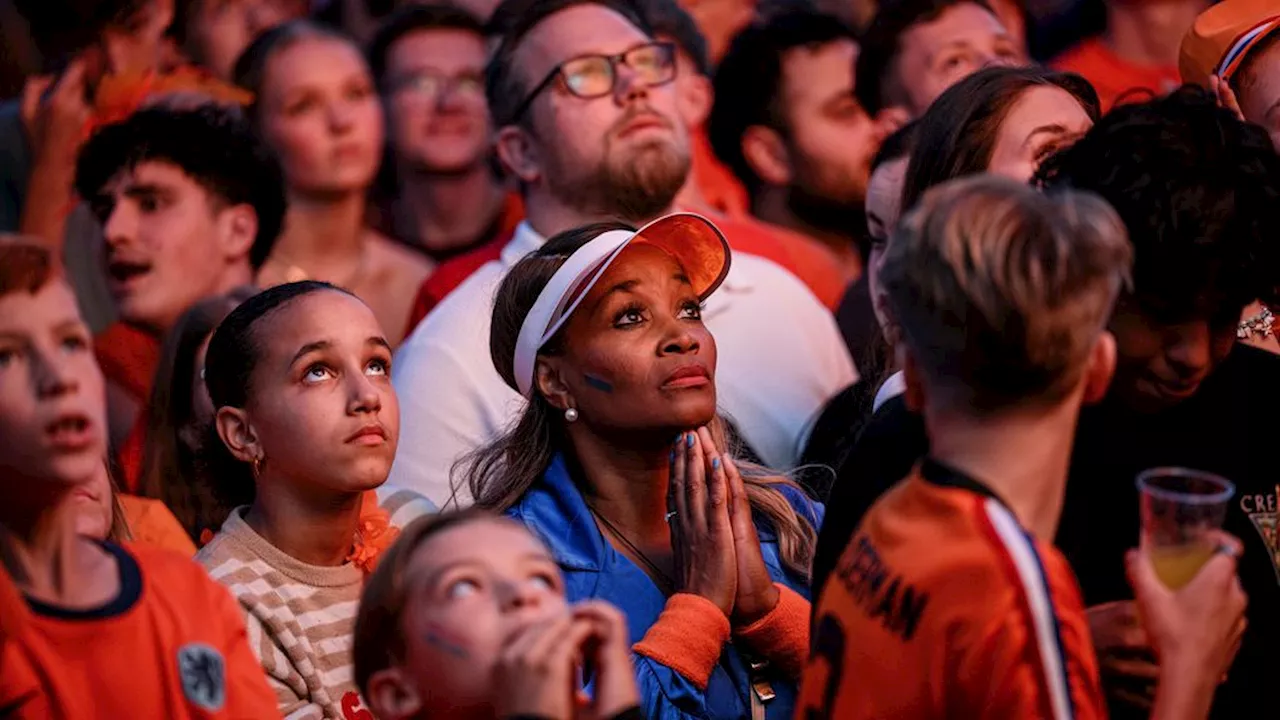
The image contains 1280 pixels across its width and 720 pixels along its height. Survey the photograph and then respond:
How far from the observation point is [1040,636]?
7.55 ft

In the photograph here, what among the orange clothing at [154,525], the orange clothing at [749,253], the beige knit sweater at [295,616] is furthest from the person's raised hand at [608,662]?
the orange clothing at [749,253]

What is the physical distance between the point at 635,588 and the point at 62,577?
4.22 ft

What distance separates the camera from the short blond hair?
2355 mm

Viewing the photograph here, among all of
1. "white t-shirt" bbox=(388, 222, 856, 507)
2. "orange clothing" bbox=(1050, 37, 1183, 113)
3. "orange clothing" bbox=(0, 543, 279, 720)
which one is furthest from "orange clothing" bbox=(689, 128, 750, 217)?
"orange clothing" bbox=(0, 543, 279, 720)

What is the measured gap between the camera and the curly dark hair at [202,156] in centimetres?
541

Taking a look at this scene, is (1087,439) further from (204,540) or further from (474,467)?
(204,540)

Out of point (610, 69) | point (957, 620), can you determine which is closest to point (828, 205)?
point (610, 69)

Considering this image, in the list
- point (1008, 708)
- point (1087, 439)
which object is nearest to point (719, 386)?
point (1087, 439)

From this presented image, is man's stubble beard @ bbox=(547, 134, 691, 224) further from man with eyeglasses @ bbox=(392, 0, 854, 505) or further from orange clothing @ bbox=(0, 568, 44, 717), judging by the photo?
orange clothing @ bbox=(0, 568, 44, 717)

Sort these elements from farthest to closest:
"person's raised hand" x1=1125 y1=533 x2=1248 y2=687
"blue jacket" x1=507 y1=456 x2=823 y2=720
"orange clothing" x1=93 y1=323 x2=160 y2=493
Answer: "orange clothing" x1=93 y1=323 x2=160 y2=493
"blue jacket" x1=507 y1=456 x2=823 y2=720
"person's raised hand" x1=1125 y1=533 x2=1248 y2=687

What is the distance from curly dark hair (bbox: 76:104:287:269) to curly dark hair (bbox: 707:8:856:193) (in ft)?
6.63

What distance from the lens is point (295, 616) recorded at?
11.8ft

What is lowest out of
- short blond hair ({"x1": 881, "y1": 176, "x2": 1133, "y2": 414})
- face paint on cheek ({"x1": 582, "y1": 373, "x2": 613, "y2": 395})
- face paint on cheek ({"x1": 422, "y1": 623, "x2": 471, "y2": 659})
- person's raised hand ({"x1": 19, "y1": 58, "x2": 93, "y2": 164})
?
face paint on cheek ({"x1": 582, "y1": 373, "x2": 613, "y2": 395})

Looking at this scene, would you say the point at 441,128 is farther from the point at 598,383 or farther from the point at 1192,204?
the point at 1192,204
